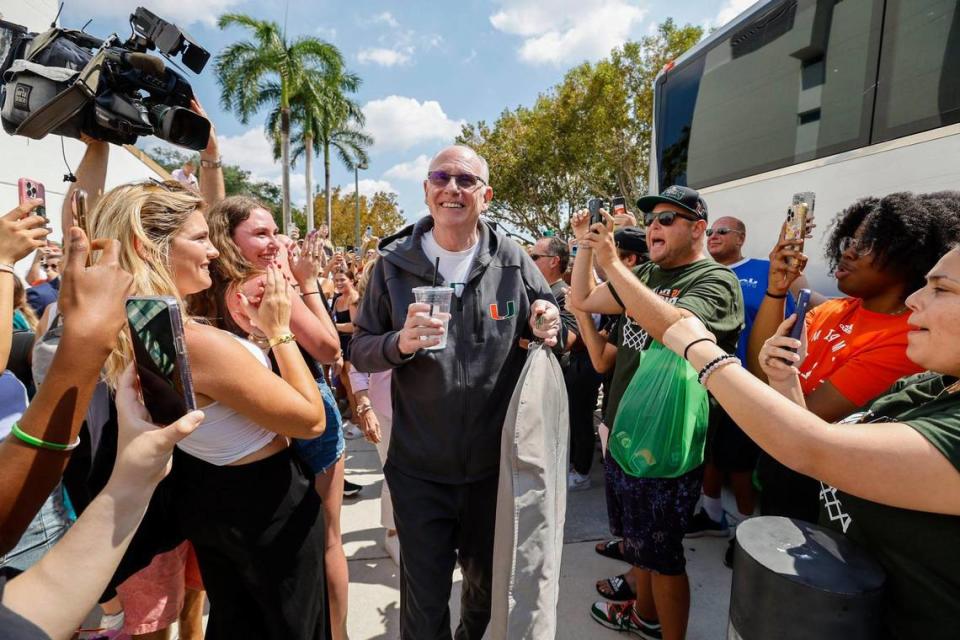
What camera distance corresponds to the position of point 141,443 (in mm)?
950

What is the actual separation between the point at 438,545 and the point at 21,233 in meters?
1.81

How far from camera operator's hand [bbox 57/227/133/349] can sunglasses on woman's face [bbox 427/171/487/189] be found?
1.34m

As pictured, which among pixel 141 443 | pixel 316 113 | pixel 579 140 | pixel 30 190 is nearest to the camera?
pixel 141 443

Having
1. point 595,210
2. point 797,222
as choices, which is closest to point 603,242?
point 595,210

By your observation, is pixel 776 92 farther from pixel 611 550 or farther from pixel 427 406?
pixel 427 406

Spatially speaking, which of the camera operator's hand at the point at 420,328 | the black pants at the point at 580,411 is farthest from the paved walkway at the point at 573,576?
the camera operator's hand at the point at 420,328

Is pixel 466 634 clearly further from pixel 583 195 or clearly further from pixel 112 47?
pixel 583 195

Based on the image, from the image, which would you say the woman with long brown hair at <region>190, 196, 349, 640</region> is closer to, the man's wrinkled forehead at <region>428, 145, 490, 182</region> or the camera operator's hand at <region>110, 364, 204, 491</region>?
the man's wrinkled forehead at <region>428, 145, 490, 182</region>

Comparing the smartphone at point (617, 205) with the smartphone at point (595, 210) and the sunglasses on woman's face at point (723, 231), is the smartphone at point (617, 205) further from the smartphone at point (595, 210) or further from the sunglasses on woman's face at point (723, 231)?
the sunglasses on woman's face at point (723, 231)

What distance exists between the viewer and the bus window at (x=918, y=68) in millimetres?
2959

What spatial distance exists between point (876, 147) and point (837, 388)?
104 inches

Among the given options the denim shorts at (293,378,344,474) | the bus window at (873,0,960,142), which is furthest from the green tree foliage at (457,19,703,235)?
the denim shorts at (293,378,344,474)

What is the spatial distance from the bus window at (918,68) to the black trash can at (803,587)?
3.18 m

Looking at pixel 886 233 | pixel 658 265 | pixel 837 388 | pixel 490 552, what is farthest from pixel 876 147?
pixel 490 552
